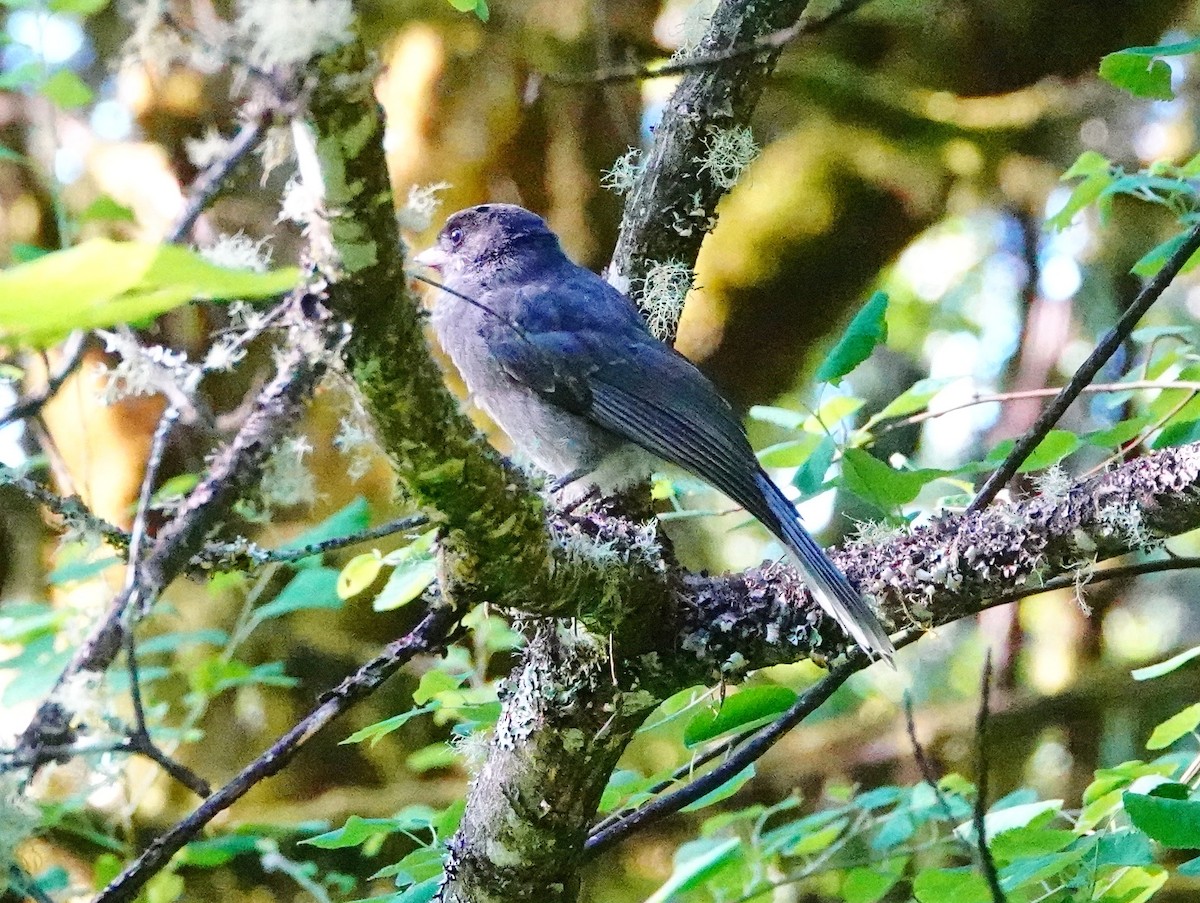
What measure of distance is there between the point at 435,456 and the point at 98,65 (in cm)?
365

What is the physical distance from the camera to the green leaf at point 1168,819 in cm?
141

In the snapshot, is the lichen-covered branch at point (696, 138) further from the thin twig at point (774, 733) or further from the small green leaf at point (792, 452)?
the thin twig at point (774, 733)

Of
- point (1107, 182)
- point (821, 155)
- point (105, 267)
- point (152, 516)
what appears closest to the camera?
point (105, 267)

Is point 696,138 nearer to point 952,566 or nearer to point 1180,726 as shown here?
point 952,566

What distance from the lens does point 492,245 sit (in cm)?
308

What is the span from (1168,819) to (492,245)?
87.4 inches

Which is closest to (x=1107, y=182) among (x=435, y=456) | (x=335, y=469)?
(x=435, y=456)

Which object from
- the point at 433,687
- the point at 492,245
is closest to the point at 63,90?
the point at 492,245

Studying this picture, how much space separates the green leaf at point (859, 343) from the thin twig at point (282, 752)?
758 mm

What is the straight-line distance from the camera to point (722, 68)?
2154mm

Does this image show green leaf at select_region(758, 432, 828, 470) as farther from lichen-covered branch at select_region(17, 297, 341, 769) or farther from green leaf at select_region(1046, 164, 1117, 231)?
lichen-covered branch at select_region(17, 297, 341, 769)

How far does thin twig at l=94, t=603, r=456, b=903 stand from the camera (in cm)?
138

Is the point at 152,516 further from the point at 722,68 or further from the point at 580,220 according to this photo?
the point at 722,68

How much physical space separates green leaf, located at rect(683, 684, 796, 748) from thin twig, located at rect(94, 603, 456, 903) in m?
0.43
